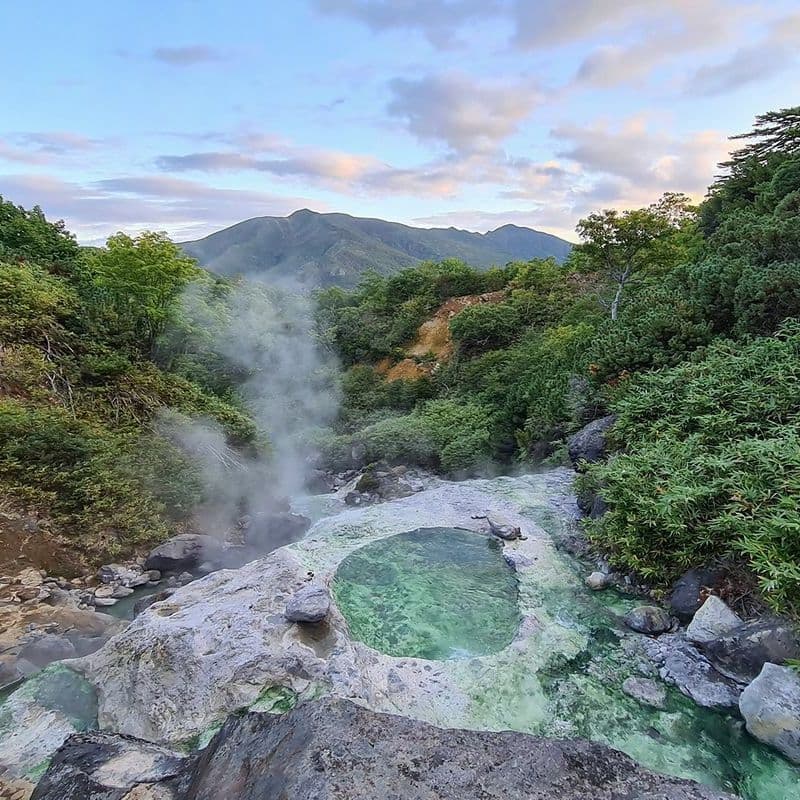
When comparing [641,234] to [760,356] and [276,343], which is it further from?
[276,343]

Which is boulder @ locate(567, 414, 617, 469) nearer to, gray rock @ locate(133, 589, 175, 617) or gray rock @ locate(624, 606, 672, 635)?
gray rock @ locate(624, 606, 672, 635)

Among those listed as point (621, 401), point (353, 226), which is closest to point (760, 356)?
point (621, 401)

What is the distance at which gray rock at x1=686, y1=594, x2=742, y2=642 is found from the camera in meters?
5.28

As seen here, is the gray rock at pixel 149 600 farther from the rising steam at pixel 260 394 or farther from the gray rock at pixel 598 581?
the gray rock at pixel 598 581

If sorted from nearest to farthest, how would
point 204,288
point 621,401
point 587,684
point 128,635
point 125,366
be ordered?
point 587,684
point 128,635
point 621,401
point 125,366
point 204,288

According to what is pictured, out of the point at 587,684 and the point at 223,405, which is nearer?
the point at 587,684

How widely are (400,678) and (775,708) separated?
11.7ft

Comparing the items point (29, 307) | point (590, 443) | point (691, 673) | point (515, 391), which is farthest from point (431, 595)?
point (29, 307)

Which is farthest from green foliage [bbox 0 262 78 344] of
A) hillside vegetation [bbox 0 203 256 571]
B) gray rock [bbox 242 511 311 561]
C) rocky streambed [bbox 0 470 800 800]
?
rocky streambed [bbox 0 470 800 800]

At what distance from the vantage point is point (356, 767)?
295 cm

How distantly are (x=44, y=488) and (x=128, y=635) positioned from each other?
4139 millimetres

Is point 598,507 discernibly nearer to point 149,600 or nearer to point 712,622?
point 712,622

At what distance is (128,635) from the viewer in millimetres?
5844

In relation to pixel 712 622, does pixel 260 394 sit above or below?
above
